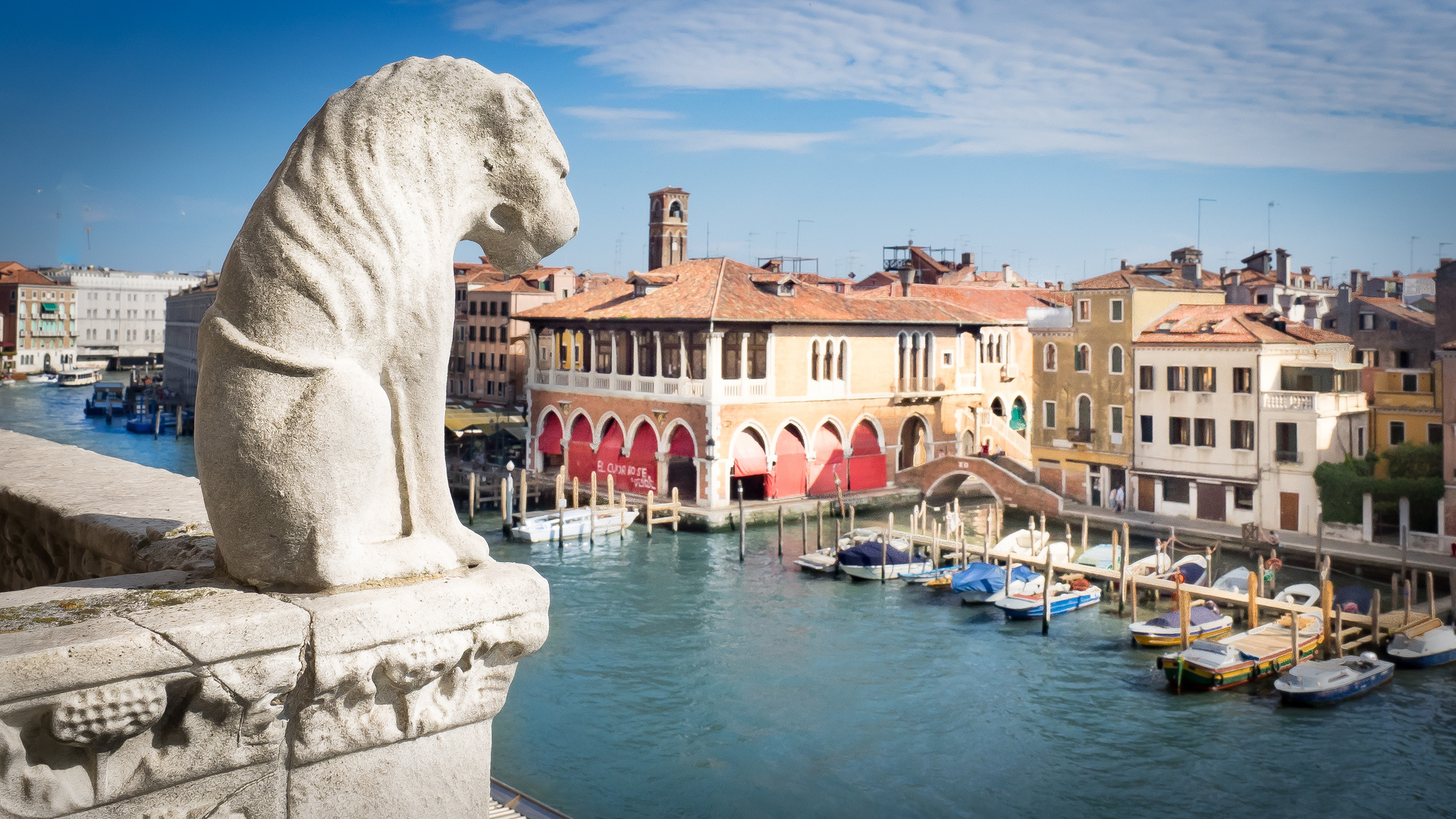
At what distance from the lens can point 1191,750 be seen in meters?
13.7

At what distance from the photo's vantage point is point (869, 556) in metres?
22.0

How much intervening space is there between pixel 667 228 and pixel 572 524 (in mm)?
22992

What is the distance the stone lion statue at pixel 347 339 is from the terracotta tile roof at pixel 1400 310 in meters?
30.9

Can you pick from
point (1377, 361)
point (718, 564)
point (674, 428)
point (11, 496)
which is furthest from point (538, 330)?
point (11, 496)

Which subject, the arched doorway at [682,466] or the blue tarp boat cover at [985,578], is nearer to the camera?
the blue tarp boat cover at [985,578]

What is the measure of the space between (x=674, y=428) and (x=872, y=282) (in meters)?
20.4

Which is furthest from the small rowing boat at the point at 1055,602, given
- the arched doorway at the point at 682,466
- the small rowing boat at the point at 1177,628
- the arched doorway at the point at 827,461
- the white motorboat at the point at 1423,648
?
the arched doorway at the point at 827,461

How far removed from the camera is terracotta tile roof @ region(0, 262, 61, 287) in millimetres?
82562

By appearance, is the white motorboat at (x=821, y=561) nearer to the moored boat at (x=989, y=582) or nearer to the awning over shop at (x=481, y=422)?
the moored boat at (x=989, y=582)

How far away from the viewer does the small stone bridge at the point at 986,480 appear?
28266 mm

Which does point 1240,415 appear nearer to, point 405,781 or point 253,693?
point 405,781

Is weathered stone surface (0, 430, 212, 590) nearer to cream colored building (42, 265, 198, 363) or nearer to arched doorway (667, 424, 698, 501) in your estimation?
arched doorway (667, 424, 698, 501)

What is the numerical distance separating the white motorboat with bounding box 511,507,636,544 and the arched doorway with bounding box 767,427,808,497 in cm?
387

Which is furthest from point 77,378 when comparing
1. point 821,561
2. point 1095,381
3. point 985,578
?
point 985,578
